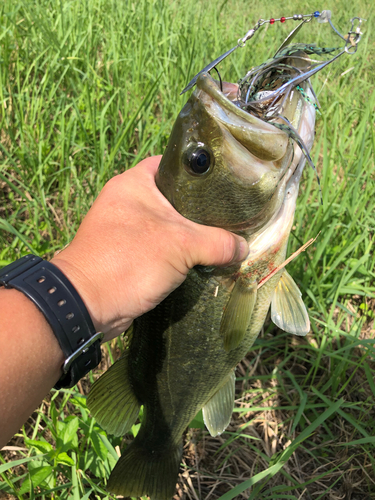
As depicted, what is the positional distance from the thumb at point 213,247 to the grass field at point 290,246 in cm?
83

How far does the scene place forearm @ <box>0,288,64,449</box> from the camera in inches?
43.3

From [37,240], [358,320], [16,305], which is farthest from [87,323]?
[358,320]

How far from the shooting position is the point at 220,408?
1.91 metres

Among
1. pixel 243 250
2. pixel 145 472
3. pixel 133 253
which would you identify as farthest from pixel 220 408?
pixel 133 253

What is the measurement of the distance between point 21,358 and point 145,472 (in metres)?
1.05

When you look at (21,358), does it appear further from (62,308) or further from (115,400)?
(115,400)

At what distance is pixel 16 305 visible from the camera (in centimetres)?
118

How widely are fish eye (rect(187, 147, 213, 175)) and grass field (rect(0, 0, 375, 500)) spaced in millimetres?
1145

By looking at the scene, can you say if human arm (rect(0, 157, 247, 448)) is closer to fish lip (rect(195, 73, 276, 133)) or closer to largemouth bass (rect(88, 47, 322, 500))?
largemouth bass (rect(88, 47, 322, 500))

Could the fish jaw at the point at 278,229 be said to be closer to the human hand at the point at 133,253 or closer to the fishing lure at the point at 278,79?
the human hand at the point at 133,253

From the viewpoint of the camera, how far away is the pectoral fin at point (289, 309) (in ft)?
5.66

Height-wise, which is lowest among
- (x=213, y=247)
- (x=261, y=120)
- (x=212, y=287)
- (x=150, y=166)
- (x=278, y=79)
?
(x=212, y=287)

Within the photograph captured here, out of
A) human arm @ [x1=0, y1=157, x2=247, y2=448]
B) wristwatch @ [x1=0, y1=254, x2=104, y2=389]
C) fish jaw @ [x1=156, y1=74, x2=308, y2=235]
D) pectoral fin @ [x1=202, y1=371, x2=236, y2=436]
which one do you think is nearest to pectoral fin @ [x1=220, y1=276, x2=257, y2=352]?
human arm @ [x1=0, y1=157, x2=247, y2=448]

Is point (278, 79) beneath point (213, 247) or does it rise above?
above
